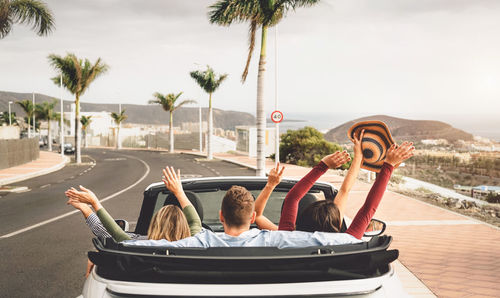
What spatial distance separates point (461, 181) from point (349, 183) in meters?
16.8

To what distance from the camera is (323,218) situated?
2.80m

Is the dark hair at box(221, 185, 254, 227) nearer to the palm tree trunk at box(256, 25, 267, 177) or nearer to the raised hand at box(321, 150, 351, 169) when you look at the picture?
the raised hand at box(321, 150, 351, 169)

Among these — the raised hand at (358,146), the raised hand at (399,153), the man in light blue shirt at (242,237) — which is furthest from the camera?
the raised hand at (358,146)

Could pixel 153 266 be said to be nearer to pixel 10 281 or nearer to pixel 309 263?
pixel 309 263

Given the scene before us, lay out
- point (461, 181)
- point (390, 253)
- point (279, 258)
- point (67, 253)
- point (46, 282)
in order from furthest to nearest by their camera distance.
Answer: point (461, 181)
point (67, 253)
point (46, 282)
point (390, 253)
point (279, 258)

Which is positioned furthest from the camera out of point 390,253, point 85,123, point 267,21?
point 85,123

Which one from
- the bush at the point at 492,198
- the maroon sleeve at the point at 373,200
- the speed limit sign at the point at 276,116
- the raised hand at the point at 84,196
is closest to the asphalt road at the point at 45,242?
the raised hand at the point at 84,196

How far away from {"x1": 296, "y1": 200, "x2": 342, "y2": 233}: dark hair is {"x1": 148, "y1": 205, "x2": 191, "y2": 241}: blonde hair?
728 millimetres

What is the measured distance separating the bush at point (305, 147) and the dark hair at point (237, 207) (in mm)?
33519

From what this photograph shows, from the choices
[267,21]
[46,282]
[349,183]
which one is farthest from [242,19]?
[349,183]

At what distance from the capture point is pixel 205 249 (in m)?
2.31

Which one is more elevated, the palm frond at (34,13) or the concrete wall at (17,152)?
the palm frond at (34,13)

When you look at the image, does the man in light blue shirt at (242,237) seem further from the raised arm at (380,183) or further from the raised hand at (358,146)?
the raised hand at (358,146)

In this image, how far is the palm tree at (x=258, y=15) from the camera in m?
19.4
